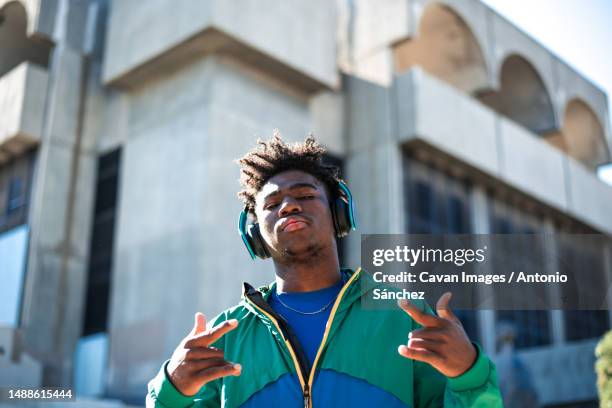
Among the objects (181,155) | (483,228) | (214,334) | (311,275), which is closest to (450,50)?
(483,228)

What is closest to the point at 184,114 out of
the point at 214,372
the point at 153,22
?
the point at 153,22

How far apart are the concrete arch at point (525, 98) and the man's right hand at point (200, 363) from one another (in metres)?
25.4

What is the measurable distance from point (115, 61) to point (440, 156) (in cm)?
910

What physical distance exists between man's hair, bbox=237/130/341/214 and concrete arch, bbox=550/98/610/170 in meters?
27.9

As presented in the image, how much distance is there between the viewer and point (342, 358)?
2990 mm

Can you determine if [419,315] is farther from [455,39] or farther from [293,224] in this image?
[455,39]

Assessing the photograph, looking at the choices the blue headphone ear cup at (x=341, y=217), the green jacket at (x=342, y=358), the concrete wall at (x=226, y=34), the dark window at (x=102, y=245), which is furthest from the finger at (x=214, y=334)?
the dark window at (x=102, y=245)

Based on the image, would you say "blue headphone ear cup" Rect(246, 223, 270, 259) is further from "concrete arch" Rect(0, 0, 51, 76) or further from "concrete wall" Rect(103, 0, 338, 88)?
"concrete arch" Rect(0, 0, 51, 76)

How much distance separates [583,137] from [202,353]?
30.3 metres

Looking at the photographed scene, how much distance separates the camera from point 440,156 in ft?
69.4

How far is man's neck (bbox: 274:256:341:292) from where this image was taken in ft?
10.8

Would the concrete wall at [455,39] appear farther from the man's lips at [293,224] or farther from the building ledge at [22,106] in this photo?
the man's lips at [293,224]

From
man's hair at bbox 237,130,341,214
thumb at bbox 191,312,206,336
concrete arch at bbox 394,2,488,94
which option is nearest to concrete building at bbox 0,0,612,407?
concrete arch at bbox 394,2,488,94

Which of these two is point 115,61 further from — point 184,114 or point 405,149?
point 405,149
